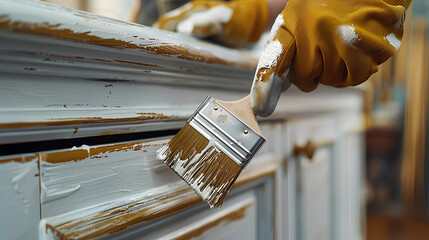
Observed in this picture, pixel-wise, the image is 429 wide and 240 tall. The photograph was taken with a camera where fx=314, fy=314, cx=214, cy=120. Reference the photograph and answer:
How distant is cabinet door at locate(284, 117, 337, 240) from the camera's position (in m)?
0.58

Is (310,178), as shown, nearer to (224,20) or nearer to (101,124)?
(224,20)

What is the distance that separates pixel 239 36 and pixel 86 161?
30cm

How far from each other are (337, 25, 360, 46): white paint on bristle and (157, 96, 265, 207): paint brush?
0.44 feet

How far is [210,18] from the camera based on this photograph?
1.48 feet

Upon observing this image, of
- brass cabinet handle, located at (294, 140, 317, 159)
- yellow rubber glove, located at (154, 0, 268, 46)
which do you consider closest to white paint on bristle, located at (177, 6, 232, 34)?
yellow rubber glove, located at (154, 0, 268, 46)

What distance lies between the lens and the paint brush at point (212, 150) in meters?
0.29

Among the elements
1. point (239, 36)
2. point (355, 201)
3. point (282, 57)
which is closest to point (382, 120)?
point (355, 201)

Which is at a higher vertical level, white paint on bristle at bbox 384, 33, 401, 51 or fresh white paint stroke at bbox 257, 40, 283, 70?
white paint on bristle at bbox 384, 33, 401, 51

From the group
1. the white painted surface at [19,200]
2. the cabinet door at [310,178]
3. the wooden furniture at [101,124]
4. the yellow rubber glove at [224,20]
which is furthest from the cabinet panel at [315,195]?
the white painted surface at [19,200]

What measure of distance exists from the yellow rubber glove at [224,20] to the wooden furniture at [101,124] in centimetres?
5

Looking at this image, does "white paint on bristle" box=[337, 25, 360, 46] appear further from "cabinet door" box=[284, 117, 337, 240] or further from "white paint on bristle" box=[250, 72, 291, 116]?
"cabinet door" box=[284, 117, 337, 240]

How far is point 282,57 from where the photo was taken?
1.05 ft

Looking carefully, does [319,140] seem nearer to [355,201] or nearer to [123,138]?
[355,201]

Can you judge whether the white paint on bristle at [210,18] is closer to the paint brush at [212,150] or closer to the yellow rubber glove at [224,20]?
the yellow rubber glove at [224,20]
